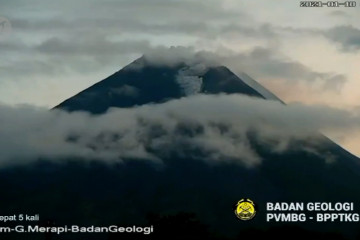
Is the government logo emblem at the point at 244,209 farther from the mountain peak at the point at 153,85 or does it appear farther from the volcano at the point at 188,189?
the mountain peak at the point at 153,85

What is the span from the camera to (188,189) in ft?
39.5

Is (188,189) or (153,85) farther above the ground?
(153,85)

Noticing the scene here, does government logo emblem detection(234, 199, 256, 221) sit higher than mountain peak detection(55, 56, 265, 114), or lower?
lower

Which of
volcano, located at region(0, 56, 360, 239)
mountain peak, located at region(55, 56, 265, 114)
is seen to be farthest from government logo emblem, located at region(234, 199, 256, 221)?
mountain peak, located at region(55, 56, 265, 114)

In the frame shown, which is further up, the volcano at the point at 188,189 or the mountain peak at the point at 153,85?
the mountain peak at the point at 153,85

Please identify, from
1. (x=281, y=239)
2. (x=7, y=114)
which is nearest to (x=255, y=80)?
(x=281, y=239)

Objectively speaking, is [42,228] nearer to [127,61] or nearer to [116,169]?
[116,169]

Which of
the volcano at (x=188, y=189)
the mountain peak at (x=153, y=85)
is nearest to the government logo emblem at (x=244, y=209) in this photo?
the volcano at (x=188, y=189)

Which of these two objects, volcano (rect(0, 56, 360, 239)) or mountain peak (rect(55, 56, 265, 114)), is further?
mountain peak (rect(55, 56, 265, 114))

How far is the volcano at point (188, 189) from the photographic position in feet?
39.4

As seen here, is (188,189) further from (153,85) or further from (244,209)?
(153,85)

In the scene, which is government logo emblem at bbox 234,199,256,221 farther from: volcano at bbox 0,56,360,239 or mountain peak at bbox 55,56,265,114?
mountain peak at bbox 55,56,265,114

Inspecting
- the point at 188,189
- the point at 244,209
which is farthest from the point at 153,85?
the point at 244,209

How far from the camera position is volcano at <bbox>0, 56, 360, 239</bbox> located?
1200cm
